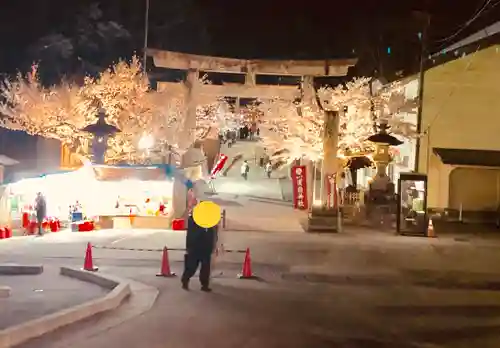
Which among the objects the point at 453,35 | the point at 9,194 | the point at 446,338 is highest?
the point at 453,35

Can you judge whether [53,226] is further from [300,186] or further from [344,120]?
[344,120]

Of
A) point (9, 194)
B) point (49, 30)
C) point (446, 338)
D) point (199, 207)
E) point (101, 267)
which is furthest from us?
point (49, 30)

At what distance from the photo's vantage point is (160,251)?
18.3 meters

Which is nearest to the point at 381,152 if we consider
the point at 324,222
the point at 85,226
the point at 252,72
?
the point at 324,222

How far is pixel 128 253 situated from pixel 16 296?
6763 millimetres

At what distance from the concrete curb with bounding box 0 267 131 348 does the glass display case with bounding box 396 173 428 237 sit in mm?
14119

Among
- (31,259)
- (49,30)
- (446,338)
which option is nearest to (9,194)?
(31,259)

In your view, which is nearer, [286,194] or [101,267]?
[101,267]

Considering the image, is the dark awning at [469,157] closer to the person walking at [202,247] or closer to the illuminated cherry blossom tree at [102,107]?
the illuminated cherry blossom tree at [102,107]

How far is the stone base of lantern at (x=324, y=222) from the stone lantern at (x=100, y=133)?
26.0ft

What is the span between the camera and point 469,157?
1161 inches

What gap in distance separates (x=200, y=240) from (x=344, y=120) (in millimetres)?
22011

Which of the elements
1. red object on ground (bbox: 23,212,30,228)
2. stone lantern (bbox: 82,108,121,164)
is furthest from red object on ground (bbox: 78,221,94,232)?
stone lantern (bbox: 82,108,121,164)

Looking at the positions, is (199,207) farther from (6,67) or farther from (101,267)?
(6,67)
